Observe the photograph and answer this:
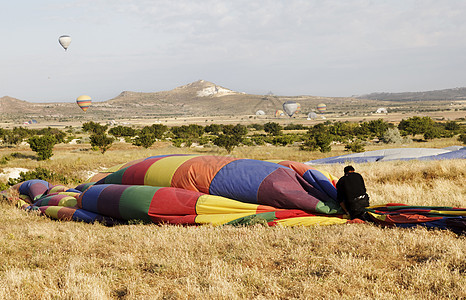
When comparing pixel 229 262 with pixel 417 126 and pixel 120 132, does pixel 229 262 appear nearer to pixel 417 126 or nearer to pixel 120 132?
pixel 417 126

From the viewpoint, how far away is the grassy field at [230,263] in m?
3.79

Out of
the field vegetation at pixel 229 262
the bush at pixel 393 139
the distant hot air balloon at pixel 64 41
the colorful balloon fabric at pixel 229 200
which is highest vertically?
the distant hot air balloon at pixel 64 41

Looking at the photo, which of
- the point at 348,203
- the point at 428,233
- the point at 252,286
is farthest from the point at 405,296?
the point at 348,203

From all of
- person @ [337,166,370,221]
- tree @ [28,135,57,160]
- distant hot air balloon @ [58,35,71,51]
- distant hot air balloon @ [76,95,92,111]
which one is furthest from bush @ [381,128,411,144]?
distant hot air balloon @ [76,95,92,111]

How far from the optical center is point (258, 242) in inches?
214

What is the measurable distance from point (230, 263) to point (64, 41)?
72.8m

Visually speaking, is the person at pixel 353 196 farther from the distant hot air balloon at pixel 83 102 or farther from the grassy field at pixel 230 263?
the distant hot air balloon at pixel 83 102

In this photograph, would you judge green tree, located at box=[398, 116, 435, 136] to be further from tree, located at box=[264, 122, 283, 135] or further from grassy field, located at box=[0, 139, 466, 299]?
grassy field, located at box=[0, 139, 466, 299]

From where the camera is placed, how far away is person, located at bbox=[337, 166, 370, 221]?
640 cm

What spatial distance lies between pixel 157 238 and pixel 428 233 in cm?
412

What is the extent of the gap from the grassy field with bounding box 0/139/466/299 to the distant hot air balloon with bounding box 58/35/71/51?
69.1 meters

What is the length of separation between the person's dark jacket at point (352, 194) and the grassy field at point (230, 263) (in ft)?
1.72

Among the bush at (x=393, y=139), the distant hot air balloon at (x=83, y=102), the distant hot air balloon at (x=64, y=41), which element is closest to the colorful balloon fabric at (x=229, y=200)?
the bush at (x=393, y=139)

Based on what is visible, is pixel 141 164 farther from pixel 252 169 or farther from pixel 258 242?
pixel 258 242
